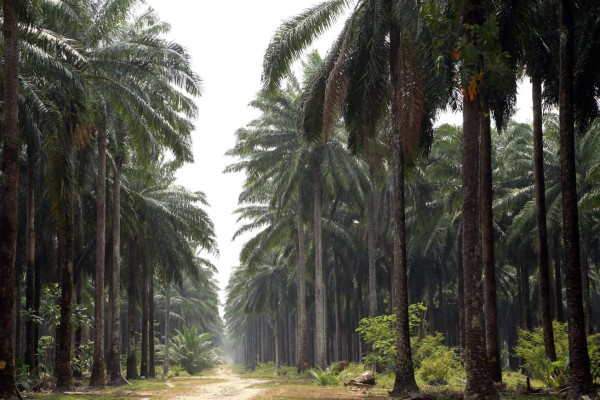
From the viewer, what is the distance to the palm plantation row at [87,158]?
45.3 ft

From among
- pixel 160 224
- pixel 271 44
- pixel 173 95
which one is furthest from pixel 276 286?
pixel 271 44

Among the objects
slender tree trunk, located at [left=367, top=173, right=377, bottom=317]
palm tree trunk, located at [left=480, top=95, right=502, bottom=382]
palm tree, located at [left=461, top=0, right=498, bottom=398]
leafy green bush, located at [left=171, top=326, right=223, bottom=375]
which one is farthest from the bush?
leafy green bush, located at [left=171, top=326, right=223, bottom=375]

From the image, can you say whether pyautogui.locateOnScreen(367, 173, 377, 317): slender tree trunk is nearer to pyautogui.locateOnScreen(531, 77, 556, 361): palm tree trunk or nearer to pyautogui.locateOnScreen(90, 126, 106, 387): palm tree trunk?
pyautogui.locateOnScreen(90, 126, 106, 387): palm tree trunk

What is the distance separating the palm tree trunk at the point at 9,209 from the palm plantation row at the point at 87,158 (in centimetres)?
2

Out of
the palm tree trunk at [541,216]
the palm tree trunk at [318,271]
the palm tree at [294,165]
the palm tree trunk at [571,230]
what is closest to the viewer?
the palm tree trunk at [571,230]

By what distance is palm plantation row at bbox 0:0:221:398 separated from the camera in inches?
543

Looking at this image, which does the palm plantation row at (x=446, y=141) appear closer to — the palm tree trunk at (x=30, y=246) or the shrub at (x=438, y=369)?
the shrub at (x=438, y=369)

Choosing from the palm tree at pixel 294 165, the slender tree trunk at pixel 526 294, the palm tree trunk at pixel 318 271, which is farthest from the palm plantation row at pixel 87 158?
the slender tree trunk at pixel 526 294

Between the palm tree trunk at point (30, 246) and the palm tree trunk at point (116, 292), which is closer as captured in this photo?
the palm tree trunk at point (30, 246)

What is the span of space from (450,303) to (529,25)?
1752 inches

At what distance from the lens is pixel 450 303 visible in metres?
56.8

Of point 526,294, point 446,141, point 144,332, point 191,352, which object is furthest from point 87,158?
point 191,352

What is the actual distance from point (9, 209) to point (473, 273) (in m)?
9.06

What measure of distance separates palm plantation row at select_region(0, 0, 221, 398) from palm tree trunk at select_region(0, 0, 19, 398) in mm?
21
